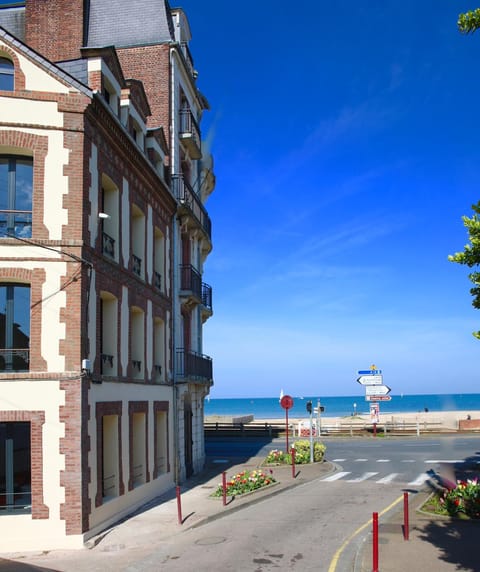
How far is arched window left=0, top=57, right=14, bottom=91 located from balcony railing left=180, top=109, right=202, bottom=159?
11212mm

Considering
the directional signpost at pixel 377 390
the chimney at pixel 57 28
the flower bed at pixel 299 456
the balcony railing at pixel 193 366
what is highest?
the chimney at pixel 57 28

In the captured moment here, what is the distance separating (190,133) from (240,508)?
15.0 metres

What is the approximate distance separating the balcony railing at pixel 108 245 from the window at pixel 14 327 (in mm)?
2716

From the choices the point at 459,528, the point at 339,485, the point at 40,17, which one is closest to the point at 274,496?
the point at 339,485

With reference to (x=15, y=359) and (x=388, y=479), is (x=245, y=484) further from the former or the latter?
(x=15, y=359)

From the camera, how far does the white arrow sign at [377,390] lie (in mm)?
34375

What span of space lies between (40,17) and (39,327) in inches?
525

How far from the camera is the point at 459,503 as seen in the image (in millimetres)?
16484

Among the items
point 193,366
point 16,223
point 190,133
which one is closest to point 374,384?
point 193,366

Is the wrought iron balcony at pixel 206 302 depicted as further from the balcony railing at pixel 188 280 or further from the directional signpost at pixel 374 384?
the directional signpost at pixel 374 384

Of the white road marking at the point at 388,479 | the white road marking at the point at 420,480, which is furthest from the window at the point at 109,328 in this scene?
the white road marking at the point at 420,480

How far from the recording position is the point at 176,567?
12820 mm

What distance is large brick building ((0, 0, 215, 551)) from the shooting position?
1515 cm

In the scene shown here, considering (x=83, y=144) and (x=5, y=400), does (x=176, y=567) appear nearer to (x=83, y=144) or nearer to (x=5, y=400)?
(x=5, y=400)
